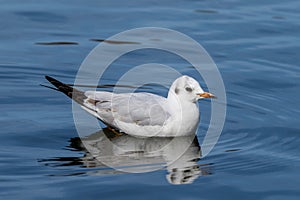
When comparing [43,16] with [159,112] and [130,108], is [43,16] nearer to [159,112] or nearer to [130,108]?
[130,108]

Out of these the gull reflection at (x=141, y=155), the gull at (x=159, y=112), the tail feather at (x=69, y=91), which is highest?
the tail feather at (x=69, y=91)

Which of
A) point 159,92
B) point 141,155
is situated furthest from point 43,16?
point 141,155

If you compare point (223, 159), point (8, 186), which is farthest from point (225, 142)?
point (8, 186)

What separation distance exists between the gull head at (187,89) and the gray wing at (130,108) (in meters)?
0.25

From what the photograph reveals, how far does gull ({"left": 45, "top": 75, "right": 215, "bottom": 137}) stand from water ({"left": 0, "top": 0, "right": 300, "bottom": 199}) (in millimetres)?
386

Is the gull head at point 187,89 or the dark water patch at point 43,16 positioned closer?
the gull head at point 187,89

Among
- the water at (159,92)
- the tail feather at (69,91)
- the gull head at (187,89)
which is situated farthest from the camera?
the tail feather at (69,91)

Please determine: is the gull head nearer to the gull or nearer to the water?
the gull

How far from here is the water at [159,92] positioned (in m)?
8.40

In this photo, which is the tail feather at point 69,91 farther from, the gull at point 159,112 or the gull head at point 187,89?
the gull head at point 187,89

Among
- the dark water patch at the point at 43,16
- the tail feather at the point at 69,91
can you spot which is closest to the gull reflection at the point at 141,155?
the tail feather at the point at 69,91

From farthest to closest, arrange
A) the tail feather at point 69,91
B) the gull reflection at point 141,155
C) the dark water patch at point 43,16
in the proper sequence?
the dark water patch at point 43,16
the tail feather at point 69,91
the gull reflection at point 141,155

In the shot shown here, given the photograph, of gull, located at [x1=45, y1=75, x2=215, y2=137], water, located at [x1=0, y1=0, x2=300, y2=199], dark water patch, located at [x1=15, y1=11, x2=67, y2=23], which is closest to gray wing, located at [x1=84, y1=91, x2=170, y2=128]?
gull, located at [x1=45, y1=75, x2=215, y2=137]

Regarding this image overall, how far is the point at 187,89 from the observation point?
9828mm
